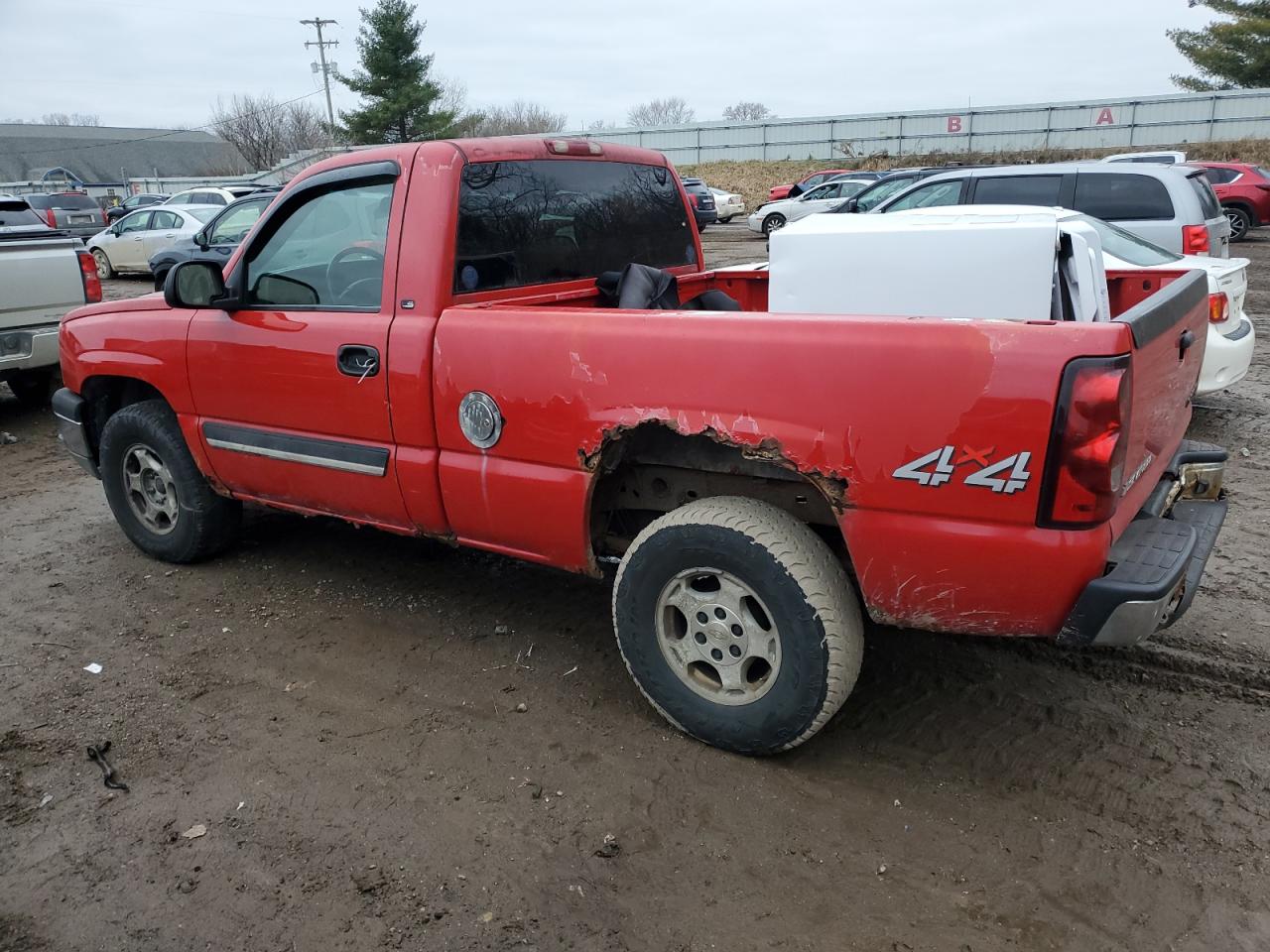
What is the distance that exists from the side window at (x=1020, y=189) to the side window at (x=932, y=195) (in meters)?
0.21

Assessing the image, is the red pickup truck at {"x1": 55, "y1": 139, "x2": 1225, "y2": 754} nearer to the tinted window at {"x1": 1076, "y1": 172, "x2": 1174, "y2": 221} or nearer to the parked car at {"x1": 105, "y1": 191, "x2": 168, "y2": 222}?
the tinted window at {"x1": 1076, "y1": 172, "x2": 1174, "y2": 221}

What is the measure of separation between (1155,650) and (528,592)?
263 cm

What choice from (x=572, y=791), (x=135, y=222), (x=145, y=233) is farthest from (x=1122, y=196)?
(x=135, y=222)

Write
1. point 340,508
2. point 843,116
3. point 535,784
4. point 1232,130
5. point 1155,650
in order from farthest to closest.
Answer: point 843,116 < point 1232,130 < point 340,508 < point 1155,650 < point 535,784

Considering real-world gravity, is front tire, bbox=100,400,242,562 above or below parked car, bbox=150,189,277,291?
below

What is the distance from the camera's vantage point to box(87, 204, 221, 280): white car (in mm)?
17484

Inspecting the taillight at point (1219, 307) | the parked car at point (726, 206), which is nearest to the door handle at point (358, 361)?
the taillight at point (1219, 307)

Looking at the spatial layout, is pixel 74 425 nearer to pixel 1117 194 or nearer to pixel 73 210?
pixel 1117 194

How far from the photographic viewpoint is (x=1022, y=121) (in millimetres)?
36688

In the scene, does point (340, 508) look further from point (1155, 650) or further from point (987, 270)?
point (1155, 650)

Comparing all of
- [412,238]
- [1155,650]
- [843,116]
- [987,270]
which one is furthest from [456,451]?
[843,116]

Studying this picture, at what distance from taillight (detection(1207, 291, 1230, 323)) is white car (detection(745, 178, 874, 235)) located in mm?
17475

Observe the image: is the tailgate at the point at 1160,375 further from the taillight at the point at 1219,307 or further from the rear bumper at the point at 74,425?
the rear bumper at the point at 74,425

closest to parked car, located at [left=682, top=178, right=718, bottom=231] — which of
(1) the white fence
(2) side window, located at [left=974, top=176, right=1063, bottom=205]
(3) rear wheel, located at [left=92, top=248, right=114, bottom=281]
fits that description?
(1) the white fence
